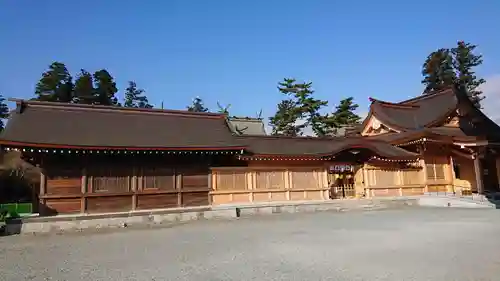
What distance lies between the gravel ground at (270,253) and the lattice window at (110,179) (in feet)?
10.6

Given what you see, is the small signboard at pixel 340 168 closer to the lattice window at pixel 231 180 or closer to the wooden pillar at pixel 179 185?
the lattice window at pixel 231 180

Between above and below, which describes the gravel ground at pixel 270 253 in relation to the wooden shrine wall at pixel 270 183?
below

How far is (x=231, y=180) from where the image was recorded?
55.8 ft

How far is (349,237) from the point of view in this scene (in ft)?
31.4

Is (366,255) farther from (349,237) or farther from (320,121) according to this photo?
(320,121)

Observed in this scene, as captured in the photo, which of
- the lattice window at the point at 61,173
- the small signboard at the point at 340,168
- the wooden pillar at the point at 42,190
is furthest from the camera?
the small signboard at the point at 340,168

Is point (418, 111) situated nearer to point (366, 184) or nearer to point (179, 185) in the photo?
point (366, 184)

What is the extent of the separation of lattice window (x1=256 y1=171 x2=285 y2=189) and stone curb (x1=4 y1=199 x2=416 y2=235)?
1.31 m

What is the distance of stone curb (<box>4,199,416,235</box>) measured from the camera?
12220 millimetres

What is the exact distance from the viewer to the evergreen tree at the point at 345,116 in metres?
42.3

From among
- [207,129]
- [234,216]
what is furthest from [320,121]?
[234,216]

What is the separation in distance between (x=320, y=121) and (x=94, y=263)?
123ft

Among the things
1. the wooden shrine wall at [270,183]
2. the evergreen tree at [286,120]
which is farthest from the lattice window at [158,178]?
the evergreen tree at [286,120]

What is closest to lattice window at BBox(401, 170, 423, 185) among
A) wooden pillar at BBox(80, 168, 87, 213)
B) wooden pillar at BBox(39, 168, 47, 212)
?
wooden pillar at BBox(80, 168, 87, 213)
